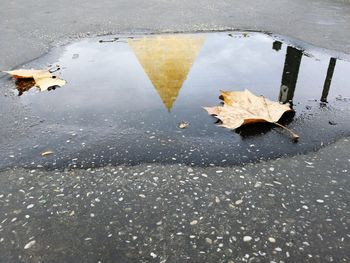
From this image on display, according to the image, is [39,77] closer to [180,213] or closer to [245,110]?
[245,110]

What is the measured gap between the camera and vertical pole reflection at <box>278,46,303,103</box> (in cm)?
349

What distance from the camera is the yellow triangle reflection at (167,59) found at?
367cm

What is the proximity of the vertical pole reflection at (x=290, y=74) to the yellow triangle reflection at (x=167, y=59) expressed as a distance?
100cm

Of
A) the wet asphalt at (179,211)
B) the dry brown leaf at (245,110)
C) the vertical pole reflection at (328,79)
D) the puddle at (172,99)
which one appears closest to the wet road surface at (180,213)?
the wet asphalt at (179,211)

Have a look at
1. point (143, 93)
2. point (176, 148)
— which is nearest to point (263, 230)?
point (176, 148)

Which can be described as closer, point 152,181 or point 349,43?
point 152,181

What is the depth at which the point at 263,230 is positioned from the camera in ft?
6.67

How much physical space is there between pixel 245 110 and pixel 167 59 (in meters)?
1.60

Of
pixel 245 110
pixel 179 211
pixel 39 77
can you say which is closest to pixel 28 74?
pixel 39 77

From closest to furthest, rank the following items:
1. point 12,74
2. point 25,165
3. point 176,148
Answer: point 25,165 → point 176,148 → point 12,74

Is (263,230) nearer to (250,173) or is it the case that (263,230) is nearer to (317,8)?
(250,173)

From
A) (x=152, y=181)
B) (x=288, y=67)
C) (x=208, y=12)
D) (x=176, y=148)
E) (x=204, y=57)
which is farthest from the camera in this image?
(x=208, y=12)

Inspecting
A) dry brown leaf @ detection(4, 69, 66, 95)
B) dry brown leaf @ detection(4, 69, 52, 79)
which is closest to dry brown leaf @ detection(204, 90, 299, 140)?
dry brown leaf @ detection(4, 69, 66, 95)

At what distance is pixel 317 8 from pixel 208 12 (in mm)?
2041
